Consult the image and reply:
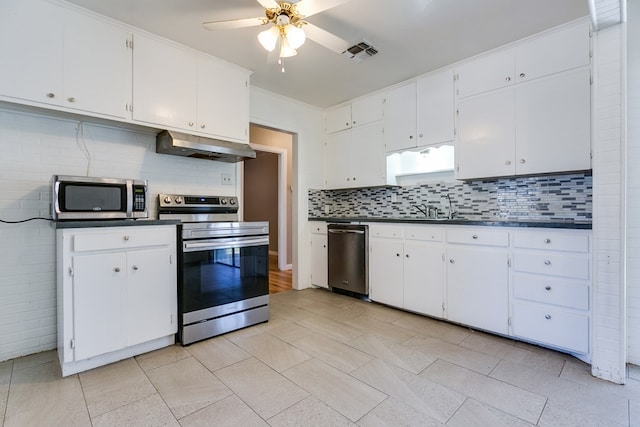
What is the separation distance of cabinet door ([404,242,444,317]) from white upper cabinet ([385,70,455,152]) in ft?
3.59

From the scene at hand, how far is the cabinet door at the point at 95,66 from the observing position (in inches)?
83.0

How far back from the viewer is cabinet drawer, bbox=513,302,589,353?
2051mm

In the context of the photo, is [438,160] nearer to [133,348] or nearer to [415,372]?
[415,372]

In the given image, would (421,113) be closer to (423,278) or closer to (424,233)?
(424,233)

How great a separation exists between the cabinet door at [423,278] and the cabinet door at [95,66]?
2751mm

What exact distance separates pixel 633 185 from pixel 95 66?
383cm

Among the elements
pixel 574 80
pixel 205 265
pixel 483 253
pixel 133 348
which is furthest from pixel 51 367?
pixel 574 80

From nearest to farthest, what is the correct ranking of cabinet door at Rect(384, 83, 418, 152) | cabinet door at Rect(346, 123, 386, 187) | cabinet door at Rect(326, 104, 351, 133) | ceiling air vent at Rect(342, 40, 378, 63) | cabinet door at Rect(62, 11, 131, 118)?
cabinet door at Rect(62, 11, 131, 118) → ceiling air vent at Rect(342, 40, 378, 63) → cabinet door at Rect(384, 83, 418, 152) → cabinet door at Rect(346, 123, 386, 187) → cabinet door at Rect(326, 104, 351, 133)

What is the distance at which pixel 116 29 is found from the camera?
7.52ft

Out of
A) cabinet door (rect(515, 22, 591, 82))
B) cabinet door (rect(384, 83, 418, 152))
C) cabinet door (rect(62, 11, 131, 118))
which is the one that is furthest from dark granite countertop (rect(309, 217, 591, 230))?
cabinet door (rect(62, 11, 131, 118))

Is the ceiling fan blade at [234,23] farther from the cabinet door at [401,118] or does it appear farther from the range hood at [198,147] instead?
the cabinet door at [401,118]

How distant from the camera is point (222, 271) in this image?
253 centimetres

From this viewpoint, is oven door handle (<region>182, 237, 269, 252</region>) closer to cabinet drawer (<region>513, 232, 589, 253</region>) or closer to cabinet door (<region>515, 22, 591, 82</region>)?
cabinet drawer (<region>513, 232, 589, 253</region>)

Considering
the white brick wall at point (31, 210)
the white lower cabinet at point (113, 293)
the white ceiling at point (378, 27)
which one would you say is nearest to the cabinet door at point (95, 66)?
the white ceiling at point (378, 27)
